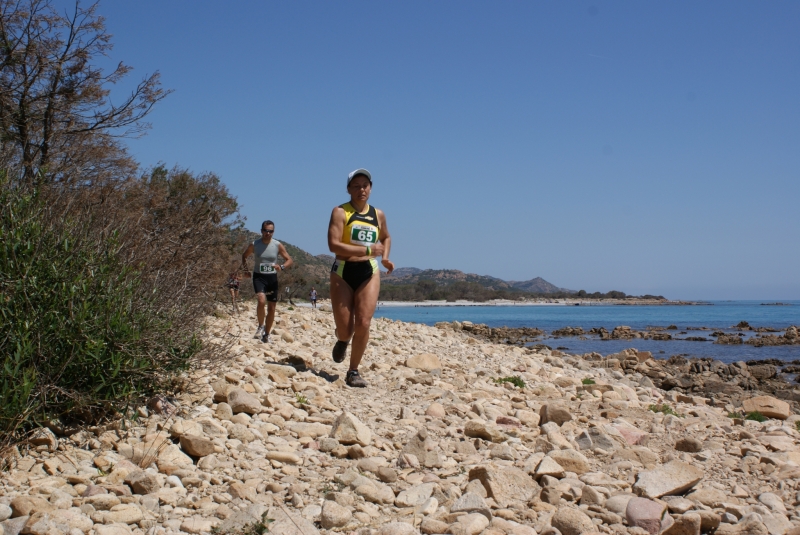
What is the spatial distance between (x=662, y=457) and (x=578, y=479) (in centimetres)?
110

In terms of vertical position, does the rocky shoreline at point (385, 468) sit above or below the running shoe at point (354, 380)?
below

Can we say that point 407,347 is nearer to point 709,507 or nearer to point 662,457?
point 662,457

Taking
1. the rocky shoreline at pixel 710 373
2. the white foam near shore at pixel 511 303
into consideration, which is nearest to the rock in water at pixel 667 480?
the rocky shoreline at pixel 710 373

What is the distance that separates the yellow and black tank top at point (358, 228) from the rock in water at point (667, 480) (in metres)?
3.26

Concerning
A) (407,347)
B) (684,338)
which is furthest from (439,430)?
(684,338)

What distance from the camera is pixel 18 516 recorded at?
9.46 ft

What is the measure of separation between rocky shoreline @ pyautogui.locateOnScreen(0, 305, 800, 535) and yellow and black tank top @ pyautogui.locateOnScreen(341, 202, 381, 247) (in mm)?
1437

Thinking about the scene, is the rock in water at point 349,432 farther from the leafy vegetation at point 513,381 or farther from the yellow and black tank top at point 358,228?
the leafy vegetation at point 513,381

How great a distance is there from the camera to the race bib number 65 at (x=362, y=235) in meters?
6.11

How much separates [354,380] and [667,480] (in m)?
3.23

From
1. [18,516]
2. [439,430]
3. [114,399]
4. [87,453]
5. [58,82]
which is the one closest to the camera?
[18,516]

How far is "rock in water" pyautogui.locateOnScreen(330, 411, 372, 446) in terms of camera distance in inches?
171

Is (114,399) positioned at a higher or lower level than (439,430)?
higher

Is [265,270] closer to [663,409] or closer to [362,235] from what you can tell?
[362,235]
